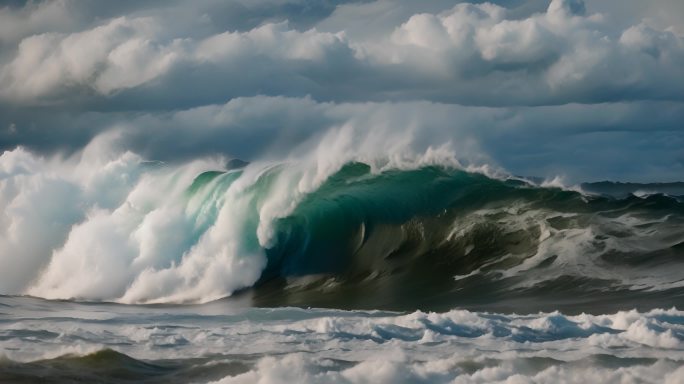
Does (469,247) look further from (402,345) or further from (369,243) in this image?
(402,345)

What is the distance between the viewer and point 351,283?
17391 millimetres

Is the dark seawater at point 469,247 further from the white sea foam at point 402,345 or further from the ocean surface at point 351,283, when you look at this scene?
the white sea foam at point 402,345

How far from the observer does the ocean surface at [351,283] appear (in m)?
8.89

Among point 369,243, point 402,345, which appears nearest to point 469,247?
point 369,243

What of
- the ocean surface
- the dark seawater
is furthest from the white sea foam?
the dark seawater

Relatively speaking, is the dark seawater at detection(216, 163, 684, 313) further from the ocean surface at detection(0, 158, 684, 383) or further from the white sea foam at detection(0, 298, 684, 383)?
the white sea foam at detection(0, 298, 684, 383)

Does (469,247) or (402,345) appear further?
(469,247)

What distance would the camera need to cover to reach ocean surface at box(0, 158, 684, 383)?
29.2 feet

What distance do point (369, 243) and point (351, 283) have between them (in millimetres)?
1808

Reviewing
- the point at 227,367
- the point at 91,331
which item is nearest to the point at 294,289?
the point at 91,331

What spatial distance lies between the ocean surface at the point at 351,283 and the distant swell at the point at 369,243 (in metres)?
0.05

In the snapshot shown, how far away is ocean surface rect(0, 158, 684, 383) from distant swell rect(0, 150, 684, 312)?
50mm

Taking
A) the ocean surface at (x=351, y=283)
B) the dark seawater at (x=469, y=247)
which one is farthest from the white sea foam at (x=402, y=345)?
the dark seawater at (x=469, y=247)

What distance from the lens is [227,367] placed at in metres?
8.89
